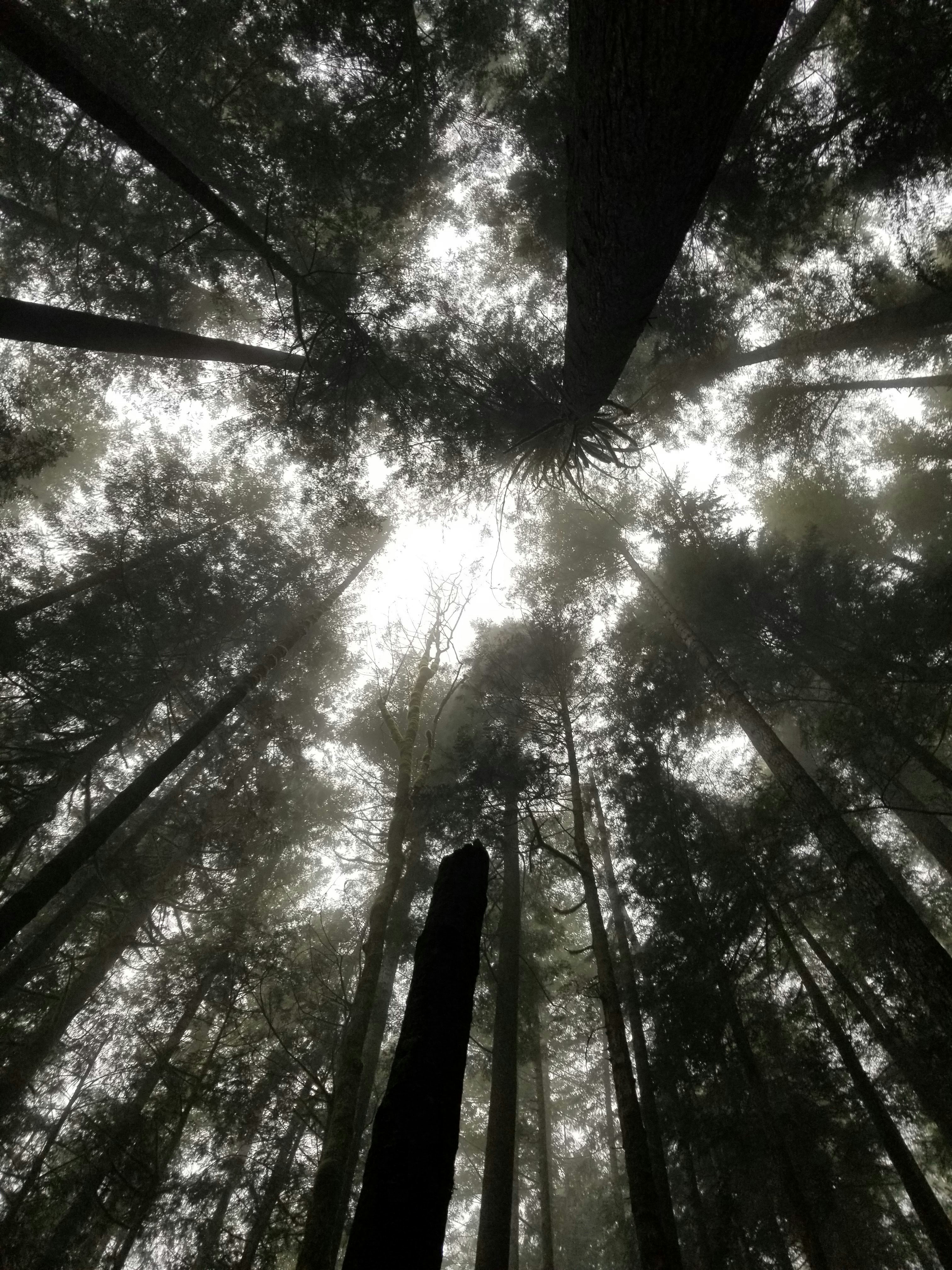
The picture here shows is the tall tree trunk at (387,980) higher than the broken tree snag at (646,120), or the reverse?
the tall tree trunk at (387,980)

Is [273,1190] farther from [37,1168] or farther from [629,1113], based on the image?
[629,1113]

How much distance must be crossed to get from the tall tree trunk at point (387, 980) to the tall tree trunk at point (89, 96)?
9.02 meters

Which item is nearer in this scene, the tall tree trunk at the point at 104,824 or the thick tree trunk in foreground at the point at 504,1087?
the tall tree trunk at the point at 104,824

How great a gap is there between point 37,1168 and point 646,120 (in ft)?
45.2

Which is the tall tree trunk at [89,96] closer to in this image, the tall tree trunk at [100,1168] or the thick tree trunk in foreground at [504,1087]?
the thick tree trunk in foreground at [504,1087]

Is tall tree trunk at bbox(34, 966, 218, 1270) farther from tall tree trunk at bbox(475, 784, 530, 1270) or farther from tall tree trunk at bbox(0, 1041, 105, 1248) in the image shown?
tall tree trunk at bbox(475, 784, 530, 1270)

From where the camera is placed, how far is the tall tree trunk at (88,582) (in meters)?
9.55

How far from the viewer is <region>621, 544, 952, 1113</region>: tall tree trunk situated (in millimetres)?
5328

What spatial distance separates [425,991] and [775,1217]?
11.2 meters

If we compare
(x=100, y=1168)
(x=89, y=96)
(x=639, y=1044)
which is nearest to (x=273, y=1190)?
(x=100, y=1168)

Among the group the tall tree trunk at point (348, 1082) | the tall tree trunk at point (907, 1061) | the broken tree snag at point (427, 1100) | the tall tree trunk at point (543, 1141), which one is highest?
the tall tree trunk at point (543, 1141)

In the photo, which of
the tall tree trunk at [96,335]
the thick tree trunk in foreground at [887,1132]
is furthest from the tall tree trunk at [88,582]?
the thick tree trunk in foreground at [887,1132]

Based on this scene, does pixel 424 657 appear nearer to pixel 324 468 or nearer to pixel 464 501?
pixel 464 501

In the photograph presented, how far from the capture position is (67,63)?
386 centimetres
